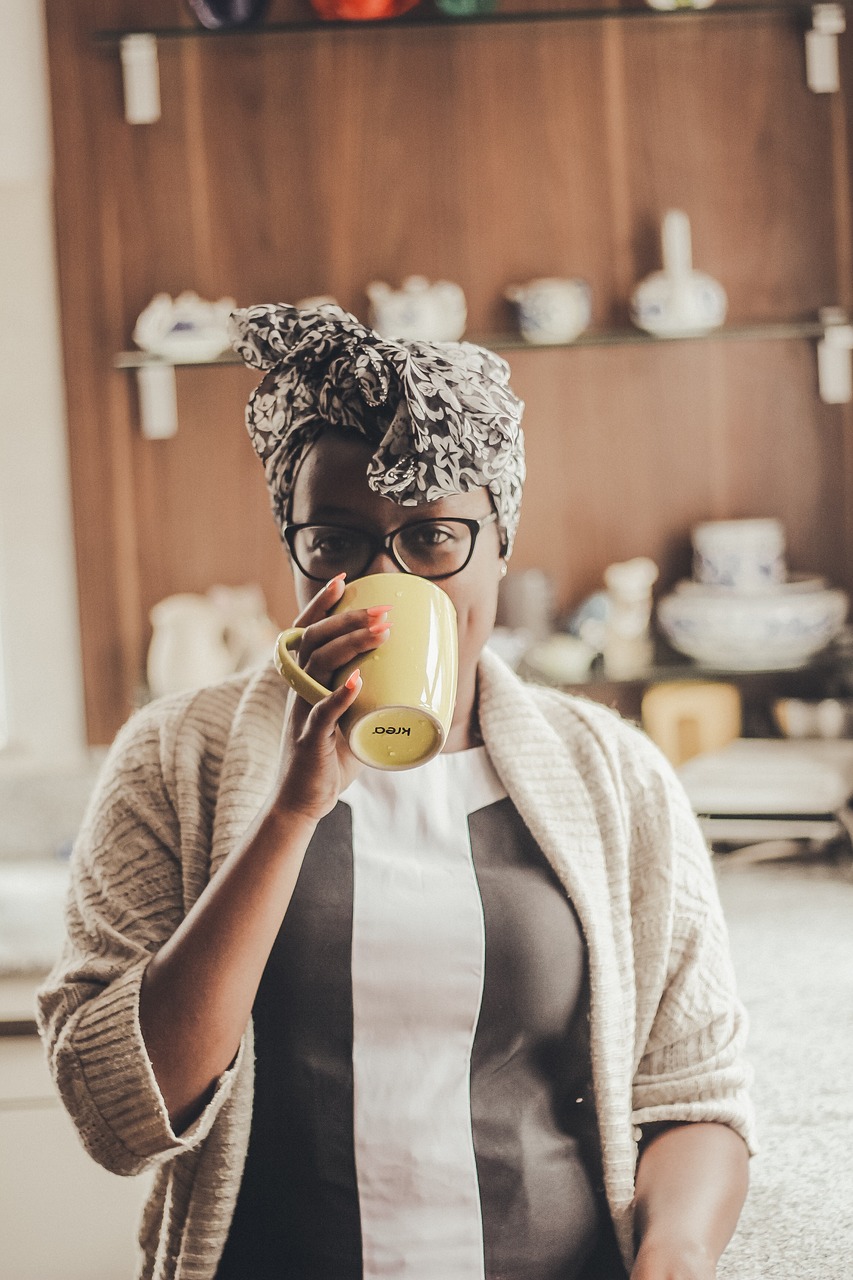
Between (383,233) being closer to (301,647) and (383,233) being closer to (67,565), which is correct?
(67,565)

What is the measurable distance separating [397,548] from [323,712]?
19cm

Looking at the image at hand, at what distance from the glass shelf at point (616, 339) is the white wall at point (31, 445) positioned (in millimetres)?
170

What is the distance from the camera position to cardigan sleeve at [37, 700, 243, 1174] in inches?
34.5

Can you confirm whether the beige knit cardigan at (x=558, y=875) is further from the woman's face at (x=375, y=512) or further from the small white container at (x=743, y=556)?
the small white container at (x=743, y=556)

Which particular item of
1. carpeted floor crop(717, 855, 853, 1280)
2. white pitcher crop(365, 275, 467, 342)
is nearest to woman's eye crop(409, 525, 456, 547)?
carpeted floor crop(717, 855, 853, 1280)

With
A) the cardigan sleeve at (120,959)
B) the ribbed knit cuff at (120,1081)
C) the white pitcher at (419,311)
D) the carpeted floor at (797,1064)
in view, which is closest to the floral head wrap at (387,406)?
the cardigan sleeve at (120,959)

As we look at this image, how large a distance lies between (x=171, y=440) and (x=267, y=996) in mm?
1529

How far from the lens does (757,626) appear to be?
2207 millimetres

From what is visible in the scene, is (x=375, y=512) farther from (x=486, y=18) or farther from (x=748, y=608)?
(x=486, y=18)

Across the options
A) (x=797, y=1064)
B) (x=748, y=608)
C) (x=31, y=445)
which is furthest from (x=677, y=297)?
(x=797, y=1064)

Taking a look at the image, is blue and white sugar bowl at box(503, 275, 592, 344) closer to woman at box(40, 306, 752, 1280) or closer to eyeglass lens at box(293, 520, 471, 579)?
woman at box(40, 306, 752, 1280)

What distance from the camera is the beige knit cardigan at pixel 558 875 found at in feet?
3.05

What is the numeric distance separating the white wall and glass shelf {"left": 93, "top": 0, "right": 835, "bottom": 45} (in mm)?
176

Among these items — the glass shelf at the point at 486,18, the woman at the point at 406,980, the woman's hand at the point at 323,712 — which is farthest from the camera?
the glass shelf at the point at 486,18
